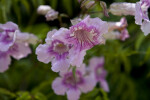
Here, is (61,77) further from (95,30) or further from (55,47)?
(95,30)

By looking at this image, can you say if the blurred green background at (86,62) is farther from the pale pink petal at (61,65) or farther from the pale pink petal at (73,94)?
the pale pink petal at (61,65)

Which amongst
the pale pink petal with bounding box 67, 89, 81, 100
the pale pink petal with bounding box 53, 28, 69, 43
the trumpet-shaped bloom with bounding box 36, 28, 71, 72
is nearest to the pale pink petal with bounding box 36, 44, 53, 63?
the trumpet-shaped bloom with bounding box 36, 28, 71, 72

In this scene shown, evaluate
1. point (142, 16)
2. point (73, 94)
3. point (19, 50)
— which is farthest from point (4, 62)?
point (142, 16)

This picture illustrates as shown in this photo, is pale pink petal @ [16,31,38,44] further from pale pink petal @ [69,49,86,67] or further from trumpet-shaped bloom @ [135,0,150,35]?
trumpet-shaped bloom @ [135,0,150,35]

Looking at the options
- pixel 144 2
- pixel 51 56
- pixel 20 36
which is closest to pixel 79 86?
pixel 51 56

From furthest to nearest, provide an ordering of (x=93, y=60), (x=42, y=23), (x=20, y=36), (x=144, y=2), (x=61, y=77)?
(x=42, y=23) < (x=93, y=60) < (x=61, y=77) < (x=20, y=36) < (x=144, y=2)

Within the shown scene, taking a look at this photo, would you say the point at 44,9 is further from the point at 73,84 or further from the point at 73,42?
the point at 73,84
